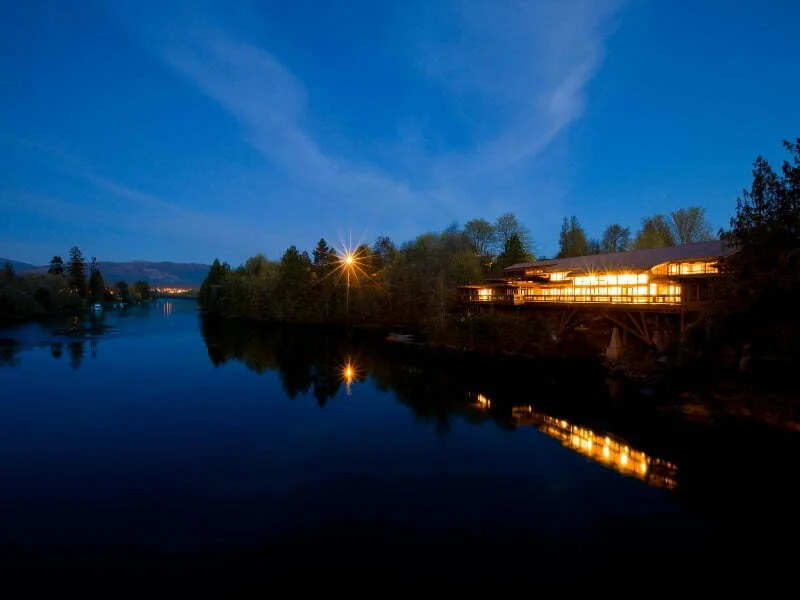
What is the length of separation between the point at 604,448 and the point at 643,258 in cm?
2405

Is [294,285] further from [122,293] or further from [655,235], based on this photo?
[122,293]

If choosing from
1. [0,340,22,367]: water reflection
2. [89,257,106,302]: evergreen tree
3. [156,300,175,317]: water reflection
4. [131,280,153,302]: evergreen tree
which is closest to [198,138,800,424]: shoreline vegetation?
[156,300,175,317]: water reflection

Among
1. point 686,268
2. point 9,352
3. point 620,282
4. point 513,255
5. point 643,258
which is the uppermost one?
point 513,255

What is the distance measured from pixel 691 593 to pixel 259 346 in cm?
4253

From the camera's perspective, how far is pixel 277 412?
20.8m

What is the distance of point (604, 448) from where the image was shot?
16156 mm

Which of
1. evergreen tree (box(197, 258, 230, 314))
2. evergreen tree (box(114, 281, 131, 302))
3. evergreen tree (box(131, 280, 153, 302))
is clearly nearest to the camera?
evergreen tree (box(197, 258, 230, 314))

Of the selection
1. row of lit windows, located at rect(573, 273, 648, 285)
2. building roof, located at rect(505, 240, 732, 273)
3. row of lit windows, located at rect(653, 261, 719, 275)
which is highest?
building roof, located at rect(505, 240, 732, 273)

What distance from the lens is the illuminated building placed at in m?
28.2

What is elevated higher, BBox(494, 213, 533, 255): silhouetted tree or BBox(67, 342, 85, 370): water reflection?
BBox(494, 213, 533, 255): silhouetted tree

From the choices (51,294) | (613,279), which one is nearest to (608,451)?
(613,279)

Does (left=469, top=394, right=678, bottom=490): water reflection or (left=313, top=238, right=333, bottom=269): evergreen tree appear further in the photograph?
(left=313, top=238, right=333, bottom=269): evergreen tree

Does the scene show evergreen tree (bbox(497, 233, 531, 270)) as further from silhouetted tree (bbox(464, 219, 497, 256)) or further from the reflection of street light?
the reflection of street light

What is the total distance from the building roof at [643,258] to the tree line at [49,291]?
7702 cm
